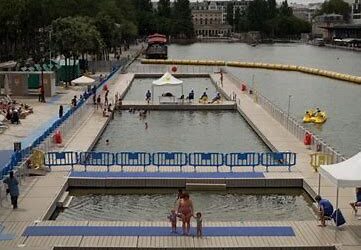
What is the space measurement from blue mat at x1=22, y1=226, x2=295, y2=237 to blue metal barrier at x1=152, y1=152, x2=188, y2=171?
791 cm

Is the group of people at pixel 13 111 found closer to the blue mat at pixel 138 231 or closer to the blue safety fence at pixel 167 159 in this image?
the blue safety fence at pixel 167 159

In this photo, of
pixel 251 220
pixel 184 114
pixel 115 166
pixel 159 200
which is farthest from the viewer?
pixel 184 114

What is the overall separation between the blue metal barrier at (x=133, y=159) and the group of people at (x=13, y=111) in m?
13.3

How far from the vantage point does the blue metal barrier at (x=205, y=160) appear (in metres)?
28.0

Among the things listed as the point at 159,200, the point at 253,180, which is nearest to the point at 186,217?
the point at 159,200

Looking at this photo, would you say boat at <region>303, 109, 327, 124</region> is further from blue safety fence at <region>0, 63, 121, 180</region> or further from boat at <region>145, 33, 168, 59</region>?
boat at <region>145, 33, 168, 59</region>

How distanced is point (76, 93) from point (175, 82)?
1017 centimetres

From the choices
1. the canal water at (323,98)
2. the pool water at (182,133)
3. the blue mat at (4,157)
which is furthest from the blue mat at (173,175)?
the canal water at (323,98)

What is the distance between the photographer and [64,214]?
23.6m

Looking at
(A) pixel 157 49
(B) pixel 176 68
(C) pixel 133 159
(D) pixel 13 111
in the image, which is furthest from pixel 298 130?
(A) pixel 157 49

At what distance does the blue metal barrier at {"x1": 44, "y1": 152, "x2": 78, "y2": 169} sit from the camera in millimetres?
28172

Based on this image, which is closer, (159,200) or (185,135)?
(159,200)

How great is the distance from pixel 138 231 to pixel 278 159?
1076 cm

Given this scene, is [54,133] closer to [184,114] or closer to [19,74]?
[184,114]
